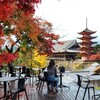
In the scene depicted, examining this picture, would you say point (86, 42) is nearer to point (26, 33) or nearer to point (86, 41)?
point (86, 41)

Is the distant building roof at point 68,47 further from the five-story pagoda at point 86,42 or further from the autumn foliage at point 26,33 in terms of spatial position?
the autumn foliage at point 26,33

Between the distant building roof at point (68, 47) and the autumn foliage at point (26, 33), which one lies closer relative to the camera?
the autumn foliage at point (26, 33)

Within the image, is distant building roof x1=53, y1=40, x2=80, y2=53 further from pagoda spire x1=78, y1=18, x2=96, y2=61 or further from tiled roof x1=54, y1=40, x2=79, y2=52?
pagoda spire x1=78, y1=18, x2=96, y2=61

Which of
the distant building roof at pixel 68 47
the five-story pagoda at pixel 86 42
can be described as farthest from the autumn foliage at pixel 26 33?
the five-story pagoda at pixel 86 42

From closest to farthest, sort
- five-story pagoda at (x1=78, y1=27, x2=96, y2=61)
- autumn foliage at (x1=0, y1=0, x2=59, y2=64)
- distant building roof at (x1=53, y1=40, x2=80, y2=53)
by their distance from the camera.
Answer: autumn foliage at (x1=0, y1=0, x2=59, y2=64) < distant building roof at (x1=53, y1=40, x2=80, y2=53) < five-story pagoda at (x1=78, y1=27, x2=96, y2=61)

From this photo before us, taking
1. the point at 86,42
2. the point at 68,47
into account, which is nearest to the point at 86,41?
the point at 86,42

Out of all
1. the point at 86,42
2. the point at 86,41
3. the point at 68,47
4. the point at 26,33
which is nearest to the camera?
the point at 26,33

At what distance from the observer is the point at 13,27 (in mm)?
10750

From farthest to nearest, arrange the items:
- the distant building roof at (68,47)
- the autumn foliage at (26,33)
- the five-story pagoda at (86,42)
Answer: the five-story pagoda at (86,42) < the distant building roof at (68,47) < the autumn foliage at (26,33)

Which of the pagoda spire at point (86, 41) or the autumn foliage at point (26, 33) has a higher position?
the pagoda spire at point (86, 41)

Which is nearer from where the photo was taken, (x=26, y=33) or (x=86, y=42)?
(x=26, y=33)

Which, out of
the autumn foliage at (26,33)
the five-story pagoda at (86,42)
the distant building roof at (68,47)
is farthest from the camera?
the five-story pagoda at (86,42)

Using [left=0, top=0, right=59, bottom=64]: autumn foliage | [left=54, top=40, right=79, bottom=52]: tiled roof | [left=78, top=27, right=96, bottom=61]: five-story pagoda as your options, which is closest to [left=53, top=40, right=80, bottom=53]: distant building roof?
[left=54, top=40, right=79, bottom=52]: tiled roof

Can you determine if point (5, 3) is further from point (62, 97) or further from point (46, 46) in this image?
point (46, 46)
